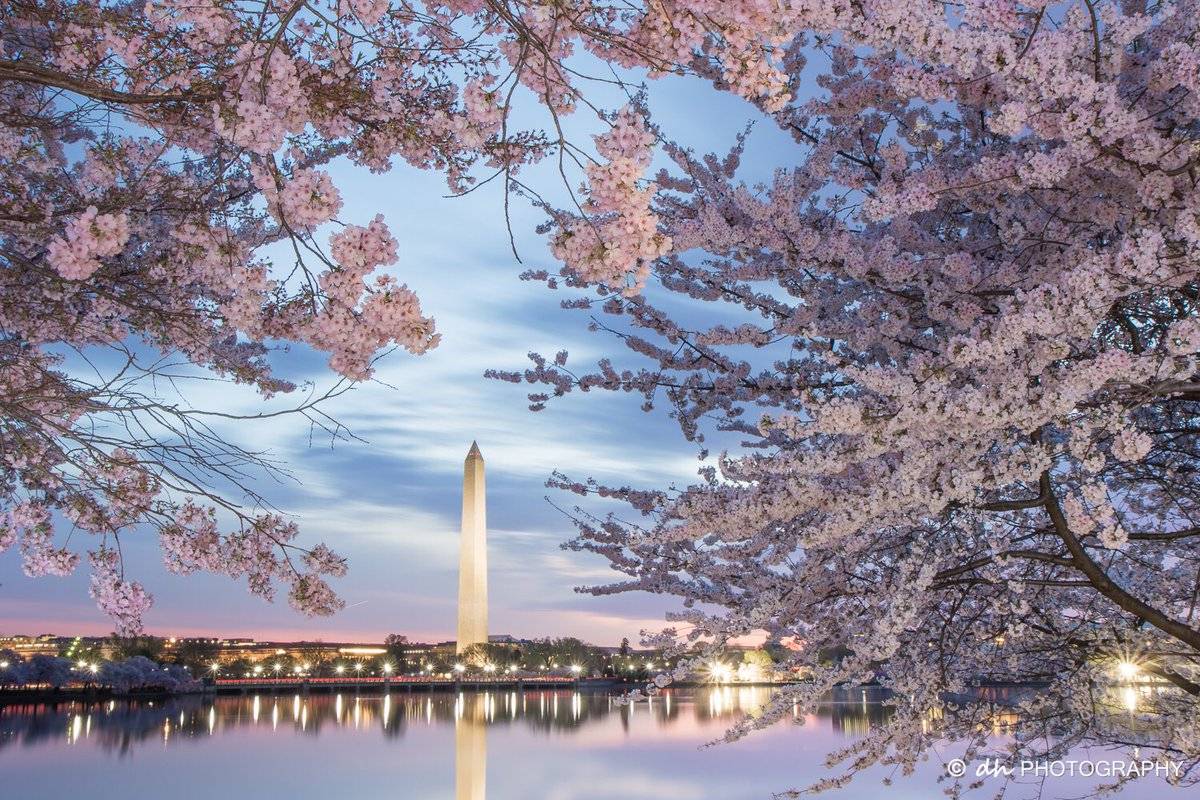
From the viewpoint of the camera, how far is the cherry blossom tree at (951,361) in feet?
11.9

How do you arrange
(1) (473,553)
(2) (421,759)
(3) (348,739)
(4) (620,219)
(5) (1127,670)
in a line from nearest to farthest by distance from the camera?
(4) (620,219), (5) (1127,670), (2) (421,759), (3) (348,739), (1) (473,553)

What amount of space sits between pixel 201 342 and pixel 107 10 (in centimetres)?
204

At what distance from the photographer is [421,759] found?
119 feet

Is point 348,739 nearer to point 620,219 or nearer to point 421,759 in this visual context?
point 421,759

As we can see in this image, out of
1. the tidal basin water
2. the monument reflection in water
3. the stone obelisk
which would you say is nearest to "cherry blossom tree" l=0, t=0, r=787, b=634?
the tidal basin water

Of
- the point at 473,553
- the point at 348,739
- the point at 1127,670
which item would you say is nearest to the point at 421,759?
the point at 348,739

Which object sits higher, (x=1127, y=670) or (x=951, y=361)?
(x=951, y=361)

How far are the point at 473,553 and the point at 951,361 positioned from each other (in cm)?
5716

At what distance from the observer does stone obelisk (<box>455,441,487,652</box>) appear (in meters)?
57.8

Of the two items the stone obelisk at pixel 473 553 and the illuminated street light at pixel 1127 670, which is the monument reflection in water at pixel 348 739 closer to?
the stone obelisk at pixel 473 553

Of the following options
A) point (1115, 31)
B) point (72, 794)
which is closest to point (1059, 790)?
point (1115, 31)

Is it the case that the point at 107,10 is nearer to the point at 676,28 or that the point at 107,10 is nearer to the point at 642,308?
the point at 676,28

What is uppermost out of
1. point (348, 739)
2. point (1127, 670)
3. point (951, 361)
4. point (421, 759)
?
point (951, 361)

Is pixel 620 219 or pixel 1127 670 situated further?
pixel 1127 670
